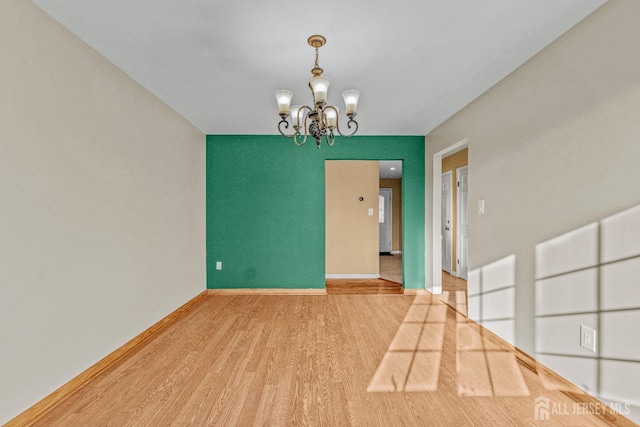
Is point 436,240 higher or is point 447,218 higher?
point 447,218

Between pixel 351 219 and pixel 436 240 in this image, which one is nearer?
pixel 436 240

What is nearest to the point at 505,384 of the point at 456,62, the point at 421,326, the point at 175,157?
the point at 421,326

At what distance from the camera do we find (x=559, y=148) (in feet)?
6.85

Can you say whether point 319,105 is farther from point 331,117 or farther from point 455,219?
point 455,219

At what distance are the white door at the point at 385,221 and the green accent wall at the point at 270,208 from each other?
4583 mm

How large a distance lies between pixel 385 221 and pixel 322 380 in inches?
291

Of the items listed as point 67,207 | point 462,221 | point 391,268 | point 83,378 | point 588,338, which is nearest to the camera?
point 588,338

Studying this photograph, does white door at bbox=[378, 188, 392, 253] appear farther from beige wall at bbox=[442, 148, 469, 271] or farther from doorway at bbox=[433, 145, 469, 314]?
beige wall at bbox=[442, 148, 469, 271]

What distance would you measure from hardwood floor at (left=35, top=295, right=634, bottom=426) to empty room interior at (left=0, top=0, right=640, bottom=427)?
2cm

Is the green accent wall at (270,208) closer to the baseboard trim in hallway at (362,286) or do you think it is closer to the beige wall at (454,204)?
the baseboard trim in hallway at (362,286)

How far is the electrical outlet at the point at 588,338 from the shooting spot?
71.8 inches

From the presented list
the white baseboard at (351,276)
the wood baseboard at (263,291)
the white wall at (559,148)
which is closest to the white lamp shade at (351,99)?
the white wall at (559,148)

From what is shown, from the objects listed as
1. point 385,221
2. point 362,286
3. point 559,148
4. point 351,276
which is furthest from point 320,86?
point 385,221

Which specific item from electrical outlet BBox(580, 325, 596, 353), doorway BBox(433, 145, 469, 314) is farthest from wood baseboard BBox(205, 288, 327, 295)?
electrical outlet BBox(580, 325, 596, 353)
